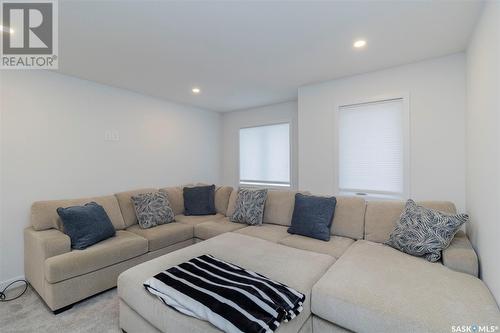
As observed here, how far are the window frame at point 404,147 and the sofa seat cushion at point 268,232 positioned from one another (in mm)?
1050

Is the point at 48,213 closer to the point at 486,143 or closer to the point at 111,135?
the point at 111,135

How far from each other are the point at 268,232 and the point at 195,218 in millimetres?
1340

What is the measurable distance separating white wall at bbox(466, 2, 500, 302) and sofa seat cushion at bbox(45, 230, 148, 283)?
9.87 ft

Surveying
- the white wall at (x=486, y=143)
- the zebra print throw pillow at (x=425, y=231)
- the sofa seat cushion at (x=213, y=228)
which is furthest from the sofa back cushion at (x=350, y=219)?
the sofa seat cushion at (x=213, y=228)

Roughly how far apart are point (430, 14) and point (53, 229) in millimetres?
4083

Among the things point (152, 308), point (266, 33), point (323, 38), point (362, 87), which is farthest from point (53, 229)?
point (362, 87)

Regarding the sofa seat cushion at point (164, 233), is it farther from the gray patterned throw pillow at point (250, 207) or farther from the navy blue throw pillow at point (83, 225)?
the gray patterned throw pillow at point (250, 207)

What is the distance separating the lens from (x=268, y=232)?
2.69 meters

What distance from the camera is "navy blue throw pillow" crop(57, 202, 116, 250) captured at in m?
2.23

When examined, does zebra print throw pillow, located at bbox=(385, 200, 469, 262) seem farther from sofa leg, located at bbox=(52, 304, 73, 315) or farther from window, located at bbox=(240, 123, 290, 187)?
sofa leg, located at bbox=(52, 304, 73, 315)

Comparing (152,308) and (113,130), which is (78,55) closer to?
(113,130)

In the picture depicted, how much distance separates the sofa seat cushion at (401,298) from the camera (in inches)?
46.3

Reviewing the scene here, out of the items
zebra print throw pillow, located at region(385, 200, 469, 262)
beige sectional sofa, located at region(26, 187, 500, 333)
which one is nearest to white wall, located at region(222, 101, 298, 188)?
beige sectional sofa, located at region(26, 187, 500, 333)

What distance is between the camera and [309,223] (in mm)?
2488
